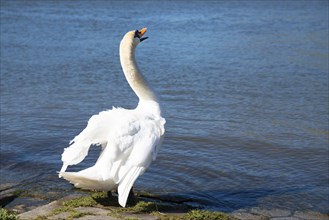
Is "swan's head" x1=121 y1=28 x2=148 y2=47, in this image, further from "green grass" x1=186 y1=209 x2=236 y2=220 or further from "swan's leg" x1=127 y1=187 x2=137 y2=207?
"green grass" x1=186 y1=209 x2=236 y2=220

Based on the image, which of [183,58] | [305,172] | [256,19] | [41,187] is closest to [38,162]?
[41,187]

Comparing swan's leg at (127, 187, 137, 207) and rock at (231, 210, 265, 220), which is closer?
swan's leg at (127, 187, 137, 207)

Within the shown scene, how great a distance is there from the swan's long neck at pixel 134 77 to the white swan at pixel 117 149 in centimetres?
42

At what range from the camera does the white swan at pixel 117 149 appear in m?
5.22

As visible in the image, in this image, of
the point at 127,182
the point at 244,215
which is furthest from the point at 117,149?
the point at 244,215

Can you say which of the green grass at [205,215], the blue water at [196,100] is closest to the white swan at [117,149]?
the green grass at [205,215]

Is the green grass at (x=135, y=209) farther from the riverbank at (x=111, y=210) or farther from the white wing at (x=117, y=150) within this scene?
the white wing at (x=117, y=150)

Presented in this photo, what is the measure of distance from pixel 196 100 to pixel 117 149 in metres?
5.32

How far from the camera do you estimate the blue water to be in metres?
6.95

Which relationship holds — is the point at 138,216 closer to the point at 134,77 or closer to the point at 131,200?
the point at 131,200

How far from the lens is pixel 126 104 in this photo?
1028 centimetres

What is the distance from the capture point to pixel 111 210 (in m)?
5.38

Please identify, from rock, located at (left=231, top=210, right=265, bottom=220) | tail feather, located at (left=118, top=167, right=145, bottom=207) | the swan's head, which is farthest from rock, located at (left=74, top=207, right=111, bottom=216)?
the swan's head

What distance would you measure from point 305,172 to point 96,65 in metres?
6.98
